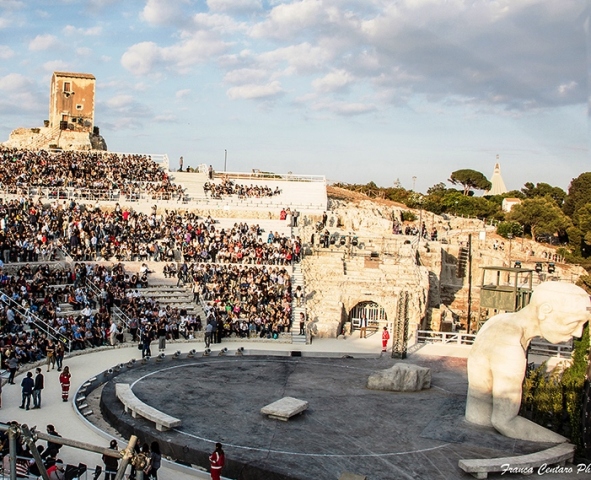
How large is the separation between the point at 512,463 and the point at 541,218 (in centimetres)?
5738

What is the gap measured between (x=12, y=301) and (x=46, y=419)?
10239 mm

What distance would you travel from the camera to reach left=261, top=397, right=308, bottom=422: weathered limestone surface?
1689cm

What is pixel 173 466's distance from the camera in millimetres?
14727

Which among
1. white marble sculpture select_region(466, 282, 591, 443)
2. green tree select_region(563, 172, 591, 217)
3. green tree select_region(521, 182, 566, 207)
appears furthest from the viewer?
green tree select_region(521, 182, 566, 207)

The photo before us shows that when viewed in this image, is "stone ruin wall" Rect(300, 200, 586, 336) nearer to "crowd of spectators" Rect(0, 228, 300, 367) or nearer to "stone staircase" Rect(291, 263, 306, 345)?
"stone staircase" Rect(291, 263, 306, 345)

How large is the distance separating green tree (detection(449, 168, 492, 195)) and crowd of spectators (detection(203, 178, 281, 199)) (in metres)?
56.8

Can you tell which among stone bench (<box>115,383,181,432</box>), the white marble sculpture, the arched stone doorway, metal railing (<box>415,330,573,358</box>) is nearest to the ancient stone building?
the arched stone doorway

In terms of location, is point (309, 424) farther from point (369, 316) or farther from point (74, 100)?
point (74, 100)

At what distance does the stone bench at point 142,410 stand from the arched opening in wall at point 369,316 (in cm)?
1741

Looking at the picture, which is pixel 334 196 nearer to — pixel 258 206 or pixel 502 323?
pixel 258 206

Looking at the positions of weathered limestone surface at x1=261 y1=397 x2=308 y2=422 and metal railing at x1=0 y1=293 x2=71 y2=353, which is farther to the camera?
metal railing at x1=0 y1=293 x2=71 y2=353

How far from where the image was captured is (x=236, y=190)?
5088cm

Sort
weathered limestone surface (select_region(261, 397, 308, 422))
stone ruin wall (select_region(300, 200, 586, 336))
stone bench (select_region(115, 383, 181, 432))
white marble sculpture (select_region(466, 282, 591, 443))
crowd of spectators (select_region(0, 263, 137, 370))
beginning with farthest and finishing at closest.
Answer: stone ruin wall (select_region(300, 200, 586, 336)) → crowd of spectators (select_region(0, 263, 137, 370)) → weathered limestone surface (select_region(261, 397, 308, 422)) → stone bench (select_region(115, 383, 181, 432)) → white marble sculpture (select_region(466, 282, 591, 443))

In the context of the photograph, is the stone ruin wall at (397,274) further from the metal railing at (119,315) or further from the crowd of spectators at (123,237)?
the metal railing at (119,315)
